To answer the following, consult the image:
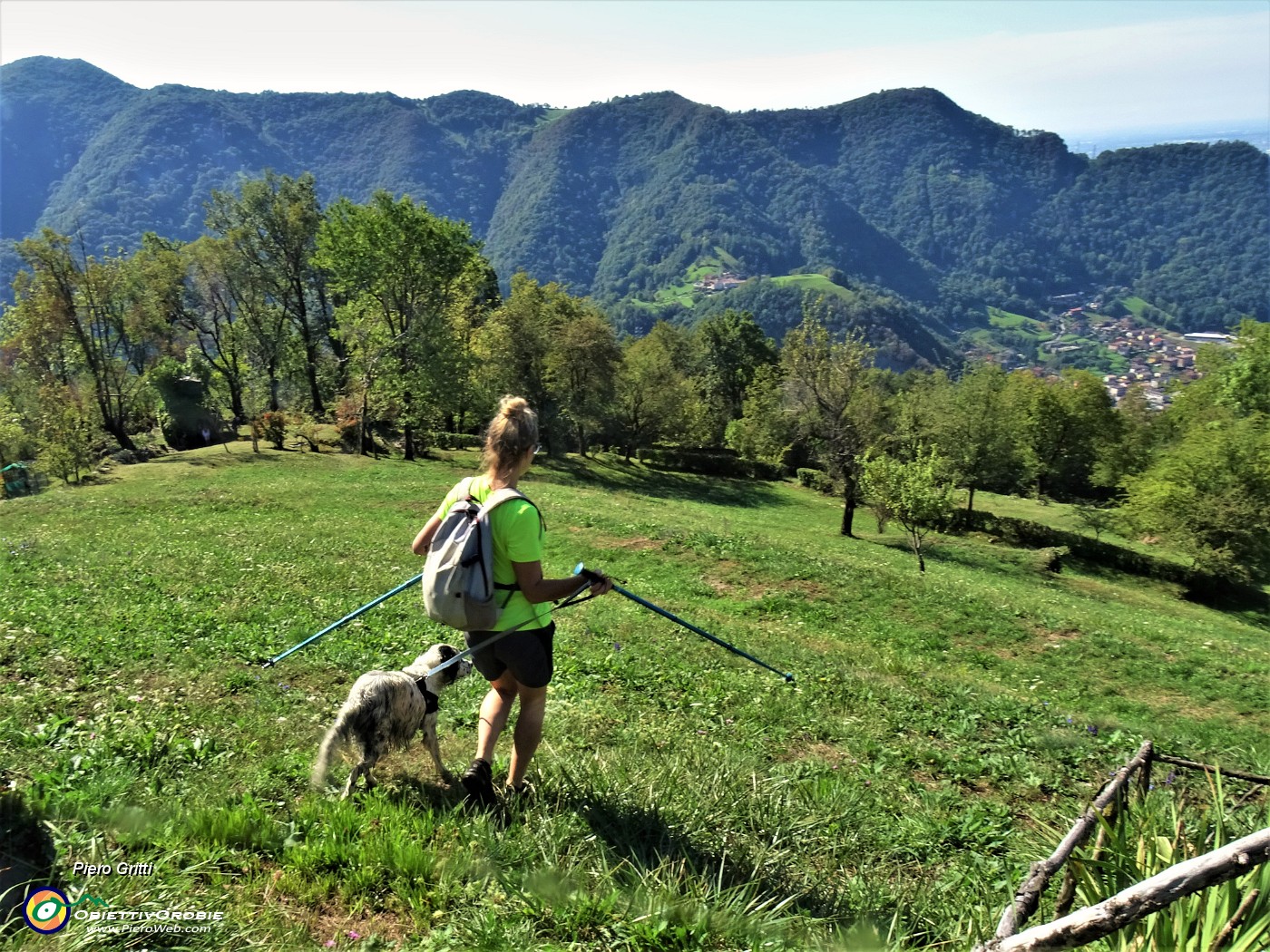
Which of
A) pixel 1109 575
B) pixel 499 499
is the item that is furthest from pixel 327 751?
pixel 1109 575

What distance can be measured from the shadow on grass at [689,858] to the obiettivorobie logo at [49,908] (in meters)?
2.77

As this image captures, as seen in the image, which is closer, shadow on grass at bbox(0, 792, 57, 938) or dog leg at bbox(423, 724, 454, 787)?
shadow on grass at bbox(0, 792, 57, 938)

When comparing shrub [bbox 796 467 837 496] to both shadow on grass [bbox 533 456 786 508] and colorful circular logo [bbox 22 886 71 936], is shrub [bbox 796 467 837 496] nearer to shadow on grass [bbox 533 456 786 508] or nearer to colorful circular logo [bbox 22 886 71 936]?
shadow on grass [bbox 533 456 786 508]

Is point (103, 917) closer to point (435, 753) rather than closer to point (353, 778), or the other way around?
point (353, 778)

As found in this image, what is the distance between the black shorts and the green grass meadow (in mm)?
928

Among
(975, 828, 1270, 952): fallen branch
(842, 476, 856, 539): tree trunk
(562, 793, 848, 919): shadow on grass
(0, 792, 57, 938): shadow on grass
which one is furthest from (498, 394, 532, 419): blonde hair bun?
(842, 476, 856, 539): tree trunk

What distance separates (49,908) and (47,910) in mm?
21

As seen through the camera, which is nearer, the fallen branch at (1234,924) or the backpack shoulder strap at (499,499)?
the fallen branch at (1234,924)

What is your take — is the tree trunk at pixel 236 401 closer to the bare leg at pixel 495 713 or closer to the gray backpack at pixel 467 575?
the bare leg at pixel 495 713

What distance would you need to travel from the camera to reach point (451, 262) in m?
42.4

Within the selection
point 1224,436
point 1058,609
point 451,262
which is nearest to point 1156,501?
point 1224,436

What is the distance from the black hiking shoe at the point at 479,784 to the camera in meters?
4.84

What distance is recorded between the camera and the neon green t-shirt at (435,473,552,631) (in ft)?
15.0

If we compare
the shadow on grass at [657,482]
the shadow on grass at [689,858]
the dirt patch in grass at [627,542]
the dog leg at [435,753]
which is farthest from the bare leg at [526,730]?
the shadow on grass at [657,482]
